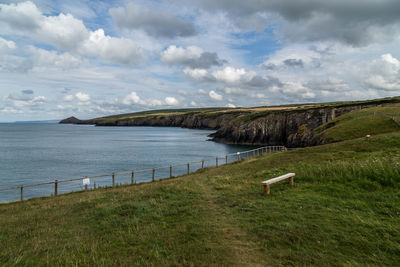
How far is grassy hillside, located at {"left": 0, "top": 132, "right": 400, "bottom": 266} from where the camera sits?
6309 millimetres

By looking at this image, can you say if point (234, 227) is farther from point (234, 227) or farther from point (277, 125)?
point (277, 125)

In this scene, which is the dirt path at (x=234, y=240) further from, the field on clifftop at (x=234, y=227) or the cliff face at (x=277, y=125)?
the cliff face at (x=277, y=125)

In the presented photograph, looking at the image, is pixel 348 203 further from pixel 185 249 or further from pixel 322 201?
pixel 185 249

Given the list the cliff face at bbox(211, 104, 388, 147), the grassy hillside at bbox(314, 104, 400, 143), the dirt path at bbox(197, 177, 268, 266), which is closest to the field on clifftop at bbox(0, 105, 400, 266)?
the dirt path at bbox(197, 177, 268, 266)

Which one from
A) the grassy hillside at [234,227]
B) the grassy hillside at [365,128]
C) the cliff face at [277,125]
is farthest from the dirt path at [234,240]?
the cliff face at [277,125]

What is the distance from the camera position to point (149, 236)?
7785 mm

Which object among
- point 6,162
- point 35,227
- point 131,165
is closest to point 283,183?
point 35,227

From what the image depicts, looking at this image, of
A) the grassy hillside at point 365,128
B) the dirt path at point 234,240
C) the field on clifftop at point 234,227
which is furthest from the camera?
the grassy hillside at point 365,128

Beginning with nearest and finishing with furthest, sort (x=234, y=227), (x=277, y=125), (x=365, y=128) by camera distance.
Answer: (x=234, y=227) < (x=365, y=128) < (x=277, y=125)

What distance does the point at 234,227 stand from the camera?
8.23m

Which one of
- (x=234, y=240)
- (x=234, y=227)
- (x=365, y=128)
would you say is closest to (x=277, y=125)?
(x=365, y=128)

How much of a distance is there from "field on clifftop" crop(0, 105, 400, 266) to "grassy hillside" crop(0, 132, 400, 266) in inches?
1.2

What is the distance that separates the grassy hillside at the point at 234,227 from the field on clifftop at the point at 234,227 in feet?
0.10

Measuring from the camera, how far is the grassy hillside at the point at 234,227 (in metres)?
6.31
